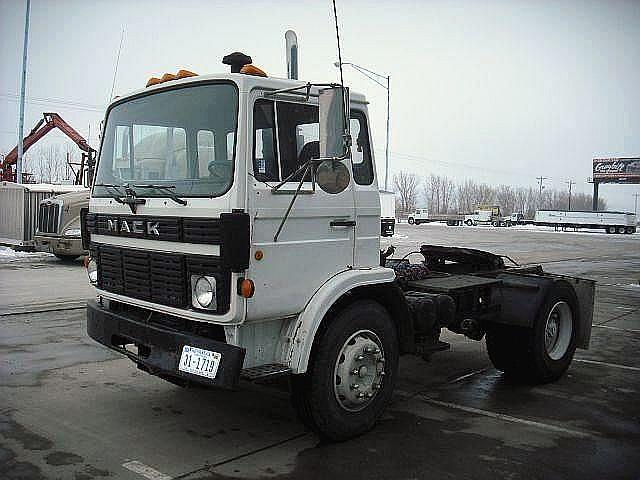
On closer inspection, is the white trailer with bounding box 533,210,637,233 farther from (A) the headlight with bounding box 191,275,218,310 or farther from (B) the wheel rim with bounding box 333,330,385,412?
(A) the headlight with bounding box 191,275,218,310

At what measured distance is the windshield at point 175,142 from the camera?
434cm

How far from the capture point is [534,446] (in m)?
4.78

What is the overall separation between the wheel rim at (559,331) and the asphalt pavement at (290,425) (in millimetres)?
325

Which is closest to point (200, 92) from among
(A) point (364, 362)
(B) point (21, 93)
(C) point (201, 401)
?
(A) point (364, 362)

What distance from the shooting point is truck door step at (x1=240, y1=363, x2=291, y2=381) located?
13.5ft

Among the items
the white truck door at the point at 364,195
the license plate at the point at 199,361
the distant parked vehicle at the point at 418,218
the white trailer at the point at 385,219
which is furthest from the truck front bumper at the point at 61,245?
the distant parked vehicle at the point at 418,218

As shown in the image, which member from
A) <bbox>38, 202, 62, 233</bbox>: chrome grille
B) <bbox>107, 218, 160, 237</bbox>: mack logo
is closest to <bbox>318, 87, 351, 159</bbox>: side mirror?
<bbox>107, 218, 160, 237</bbox>: mack logo

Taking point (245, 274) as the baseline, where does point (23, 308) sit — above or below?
below

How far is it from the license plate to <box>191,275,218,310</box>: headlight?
11.2 inches

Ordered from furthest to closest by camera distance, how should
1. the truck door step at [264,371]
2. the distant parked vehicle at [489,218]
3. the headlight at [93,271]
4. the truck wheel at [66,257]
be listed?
the distant parked vehicle at [489,218] < the truck wheel at [66,257] < the headlight at [93,271] < the truck door step at [264,371]

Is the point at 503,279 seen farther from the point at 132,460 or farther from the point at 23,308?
the point at 23,308

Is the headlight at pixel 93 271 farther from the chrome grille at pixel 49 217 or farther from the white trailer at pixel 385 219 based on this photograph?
the chrome grille at pixel 49 217

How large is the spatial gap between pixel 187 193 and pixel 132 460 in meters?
1.82

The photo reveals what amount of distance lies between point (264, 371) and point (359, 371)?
845 millimetres
